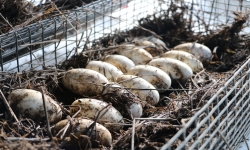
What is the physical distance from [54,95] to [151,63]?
0.40 metres

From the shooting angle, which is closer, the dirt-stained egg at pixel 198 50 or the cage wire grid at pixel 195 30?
the cage wire grid at pixel 195 30

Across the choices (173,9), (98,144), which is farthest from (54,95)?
(173,9)

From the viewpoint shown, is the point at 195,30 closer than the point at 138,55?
No

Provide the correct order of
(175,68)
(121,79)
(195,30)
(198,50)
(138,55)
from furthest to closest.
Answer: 1. (195,30)
2. (198,50)
3. (138,55)
4. (175,68)
5. (121,79)

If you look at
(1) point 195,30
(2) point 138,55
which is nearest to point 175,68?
(2) point 138,55

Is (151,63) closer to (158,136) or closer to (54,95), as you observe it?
(54,95)

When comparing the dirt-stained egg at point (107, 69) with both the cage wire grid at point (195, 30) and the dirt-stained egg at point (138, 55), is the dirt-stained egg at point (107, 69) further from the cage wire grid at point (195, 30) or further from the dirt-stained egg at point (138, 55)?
the dirt-stained egg at point (138, 55)

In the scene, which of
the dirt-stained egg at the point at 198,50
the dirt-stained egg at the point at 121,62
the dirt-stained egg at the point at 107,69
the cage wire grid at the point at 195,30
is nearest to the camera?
the cage wire grid at the point at 195,30

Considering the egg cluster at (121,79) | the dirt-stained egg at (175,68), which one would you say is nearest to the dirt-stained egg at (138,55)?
the egg cluster at (121,79)

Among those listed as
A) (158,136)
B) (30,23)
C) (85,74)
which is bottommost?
(158,136)

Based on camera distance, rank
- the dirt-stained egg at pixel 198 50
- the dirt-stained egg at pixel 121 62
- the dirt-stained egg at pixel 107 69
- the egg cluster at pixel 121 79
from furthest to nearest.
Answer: the dirt-stained egg at pixel 198 50 < the dirt-stained egg at pixel 121 62 < the dirt-stained egg at pixel 107 69 < the egg cluster at pixel 121 79

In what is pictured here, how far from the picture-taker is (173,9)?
2.19 meters

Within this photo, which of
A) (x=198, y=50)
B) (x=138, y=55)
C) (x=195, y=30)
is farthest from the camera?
(x=195, y=30)

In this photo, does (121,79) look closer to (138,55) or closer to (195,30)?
(138,55)
